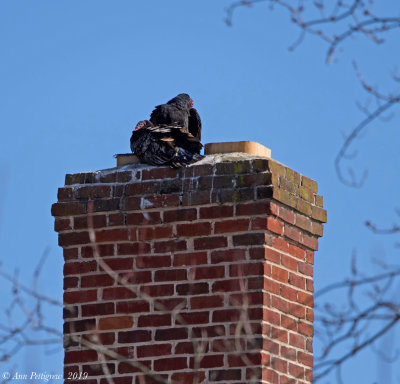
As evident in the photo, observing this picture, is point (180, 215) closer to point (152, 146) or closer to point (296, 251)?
point (152, 146)

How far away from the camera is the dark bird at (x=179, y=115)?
6.61 metres

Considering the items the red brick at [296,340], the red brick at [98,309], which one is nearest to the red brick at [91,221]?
the red brick at [98,309]

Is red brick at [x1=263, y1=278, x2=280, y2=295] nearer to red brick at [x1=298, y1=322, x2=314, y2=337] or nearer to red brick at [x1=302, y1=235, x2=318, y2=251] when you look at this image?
red brick at [x1=298, y1=322, x2=314, y2=337]

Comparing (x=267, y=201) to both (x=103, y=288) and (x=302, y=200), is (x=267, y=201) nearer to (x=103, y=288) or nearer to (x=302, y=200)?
(x=302, y=200)

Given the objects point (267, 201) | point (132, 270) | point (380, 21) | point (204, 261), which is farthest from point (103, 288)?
point (380, 21)

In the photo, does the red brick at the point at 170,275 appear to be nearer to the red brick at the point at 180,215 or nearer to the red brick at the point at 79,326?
the red brick at the point at 180,215

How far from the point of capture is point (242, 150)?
6172mm

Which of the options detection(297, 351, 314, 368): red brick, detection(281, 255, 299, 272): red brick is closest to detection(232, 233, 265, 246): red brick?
detection(281, 255, 299, 272): red brick

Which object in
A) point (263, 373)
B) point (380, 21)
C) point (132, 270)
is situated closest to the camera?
point (380, 21)

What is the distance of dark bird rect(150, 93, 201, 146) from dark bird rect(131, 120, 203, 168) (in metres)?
0.22

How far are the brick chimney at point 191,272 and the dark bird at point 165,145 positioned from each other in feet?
0.28

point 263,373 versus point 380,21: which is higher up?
point 380,21

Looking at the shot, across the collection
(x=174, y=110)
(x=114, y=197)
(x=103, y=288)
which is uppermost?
(x=174, y=110)

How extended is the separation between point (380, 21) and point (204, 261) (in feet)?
6.26
